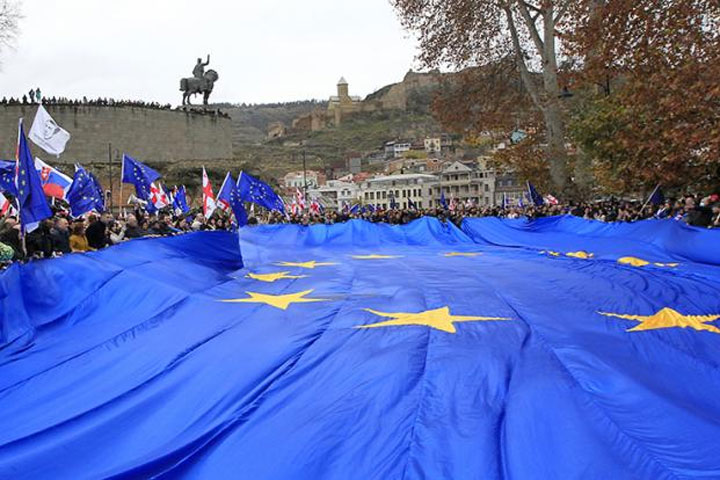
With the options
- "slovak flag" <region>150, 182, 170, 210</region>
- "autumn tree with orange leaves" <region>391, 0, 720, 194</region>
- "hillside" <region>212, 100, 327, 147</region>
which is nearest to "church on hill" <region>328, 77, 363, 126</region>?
"hillside" <region>212, 100, 327, 147</region>

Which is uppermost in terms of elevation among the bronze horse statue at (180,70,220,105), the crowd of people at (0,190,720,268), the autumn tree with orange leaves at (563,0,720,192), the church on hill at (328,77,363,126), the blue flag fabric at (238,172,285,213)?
the church on hill at (328,77,363,126)

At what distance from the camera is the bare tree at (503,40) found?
2166 cm

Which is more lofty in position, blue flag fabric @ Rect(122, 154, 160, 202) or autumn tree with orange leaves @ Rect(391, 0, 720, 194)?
autumn tree with orange leaves @ Rect(391, 0, 720, 194)

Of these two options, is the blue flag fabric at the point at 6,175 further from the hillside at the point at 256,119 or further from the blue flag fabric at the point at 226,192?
the hillside at the point at 256,119

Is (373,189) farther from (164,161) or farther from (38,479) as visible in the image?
(38,479)

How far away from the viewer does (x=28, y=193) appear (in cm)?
717

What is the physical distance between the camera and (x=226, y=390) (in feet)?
14.2

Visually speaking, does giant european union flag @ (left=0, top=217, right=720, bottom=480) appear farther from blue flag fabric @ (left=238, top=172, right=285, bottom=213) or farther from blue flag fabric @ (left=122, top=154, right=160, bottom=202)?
blue flag fabric @ (left=122, top=154, right=160, bottom=202)

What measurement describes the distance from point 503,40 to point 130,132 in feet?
107

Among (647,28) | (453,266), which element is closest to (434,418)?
(453,266)

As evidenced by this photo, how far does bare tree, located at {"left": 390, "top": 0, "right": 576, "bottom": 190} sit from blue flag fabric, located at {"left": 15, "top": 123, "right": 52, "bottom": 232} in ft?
58.3

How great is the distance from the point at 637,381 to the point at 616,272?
18.1 ft

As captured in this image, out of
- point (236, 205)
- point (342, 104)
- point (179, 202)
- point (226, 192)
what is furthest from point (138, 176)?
point (342, 104)

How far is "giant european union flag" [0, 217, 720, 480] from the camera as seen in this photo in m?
3.31
